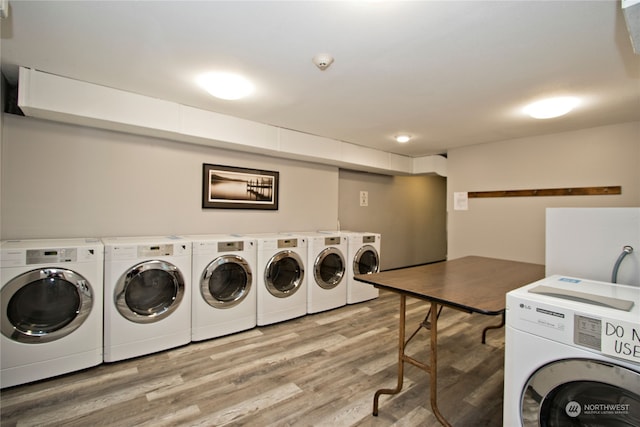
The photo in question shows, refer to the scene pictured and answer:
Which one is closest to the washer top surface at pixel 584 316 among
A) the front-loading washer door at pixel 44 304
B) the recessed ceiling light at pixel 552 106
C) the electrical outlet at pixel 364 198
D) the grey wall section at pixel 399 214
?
the recessed ceiling light at pixel 552 106

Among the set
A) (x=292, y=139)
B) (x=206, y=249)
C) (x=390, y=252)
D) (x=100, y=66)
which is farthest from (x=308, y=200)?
(x=100, y=66)

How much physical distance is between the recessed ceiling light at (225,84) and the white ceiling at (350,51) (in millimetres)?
91

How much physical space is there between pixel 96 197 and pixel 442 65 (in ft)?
10.6

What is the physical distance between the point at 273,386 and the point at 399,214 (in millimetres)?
4511

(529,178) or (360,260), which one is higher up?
(529,178)

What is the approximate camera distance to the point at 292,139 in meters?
3.70

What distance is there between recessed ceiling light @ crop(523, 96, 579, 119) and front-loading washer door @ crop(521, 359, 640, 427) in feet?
8.33

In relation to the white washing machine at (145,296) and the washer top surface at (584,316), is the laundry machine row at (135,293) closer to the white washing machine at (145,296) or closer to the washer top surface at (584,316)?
the white washing machine at (145,296)

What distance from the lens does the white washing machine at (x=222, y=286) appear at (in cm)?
276

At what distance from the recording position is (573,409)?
1.11 meters

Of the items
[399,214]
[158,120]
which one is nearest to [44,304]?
[158,120]

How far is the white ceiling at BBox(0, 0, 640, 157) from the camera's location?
5.03ft

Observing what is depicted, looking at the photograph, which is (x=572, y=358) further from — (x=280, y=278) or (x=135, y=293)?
(x=135, y=293)

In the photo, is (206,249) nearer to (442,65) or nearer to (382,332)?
(382,332)
